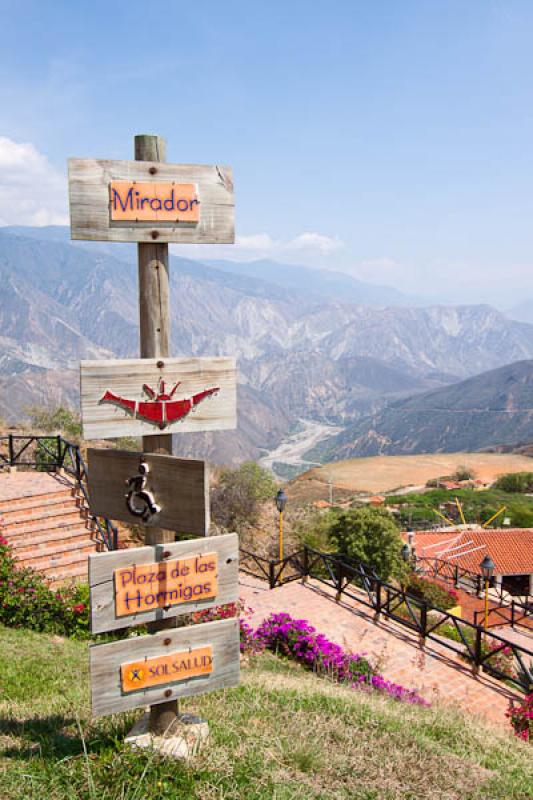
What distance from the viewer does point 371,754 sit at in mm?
3785

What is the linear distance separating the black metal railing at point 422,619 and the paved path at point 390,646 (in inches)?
6.9

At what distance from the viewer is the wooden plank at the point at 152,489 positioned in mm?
3246

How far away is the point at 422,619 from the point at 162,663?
794 cm

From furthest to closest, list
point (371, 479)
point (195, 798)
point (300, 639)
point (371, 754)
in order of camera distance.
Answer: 1. point (371, 479)
2. point (300, 639)
3. point (371, 754)
4. point (195, 798)

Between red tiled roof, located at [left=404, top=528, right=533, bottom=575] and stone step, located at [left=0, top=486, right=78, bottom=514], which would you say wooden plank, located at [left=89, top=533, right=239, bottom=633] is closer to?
stone step, located at [left=0, top=486, right=78, bottom=514]

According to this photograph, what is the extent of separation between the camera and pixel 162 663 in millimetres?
3422

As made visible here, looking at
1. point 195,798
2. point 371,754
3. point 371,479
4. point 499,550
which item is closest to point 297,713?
point 371,754

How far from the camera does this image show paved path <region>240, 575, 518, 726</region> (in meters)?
8.57

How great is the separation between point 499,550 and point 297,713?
1026 inches

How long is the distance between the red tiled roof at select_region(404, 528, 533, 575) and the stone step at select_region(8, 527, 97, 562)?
18.8 metres

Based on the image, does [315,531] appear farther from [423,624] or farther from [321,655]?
[321,655]

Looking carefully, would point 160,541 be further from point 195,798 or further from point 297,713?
point 297,713

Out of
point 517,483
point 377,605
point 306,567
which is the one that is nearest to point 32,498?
point 306,567

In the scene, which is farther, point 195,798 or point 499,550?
point 499,550
